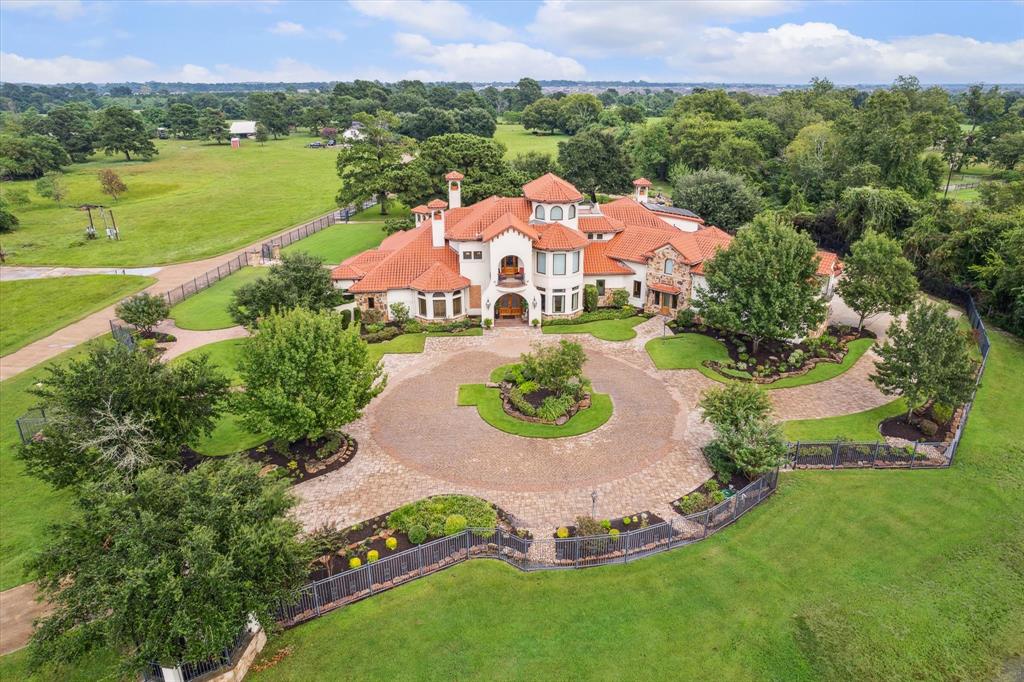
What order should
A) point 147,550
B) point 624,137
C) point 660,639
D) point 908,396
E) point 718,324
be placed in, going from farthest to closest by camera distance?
1. point 624,137
2. point 718,324
3. point 908,396
4. point 660,639
5. point 147,550

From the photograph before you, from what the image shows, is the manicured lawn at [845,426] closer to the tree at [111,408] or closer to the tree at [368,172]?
the tree at [111,408]

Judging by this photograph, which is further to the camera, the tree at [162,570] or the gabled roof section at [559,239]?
A: the gabled roof section at [559,239]

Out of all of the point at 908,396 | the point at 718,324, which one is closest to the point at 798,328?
the point at 718,324

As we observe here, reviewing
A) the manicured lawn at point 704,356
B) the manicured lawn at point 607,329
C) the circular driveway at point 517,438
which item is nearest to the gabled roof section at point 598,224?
the manicured lawn at point 607,329

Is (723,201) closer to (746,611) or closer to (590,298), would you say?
(590,298)

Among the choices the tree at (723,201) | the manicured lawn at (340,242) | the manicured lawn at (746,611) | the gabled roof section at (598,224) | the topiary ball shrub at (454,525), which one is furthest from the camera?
the tree at (723,201)

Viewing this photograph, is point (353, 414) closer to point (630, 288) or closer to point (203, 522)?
point (203, 522)

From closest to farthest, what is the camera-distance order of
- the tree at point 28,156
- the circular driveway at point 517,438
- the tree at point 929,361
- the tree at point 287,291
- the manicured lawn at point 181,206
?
the circular driveway at point 517,438, the tree at point 929,361, the tree at point 287,291, the manicured lawn at point 181,206, the tree at point 28,156
